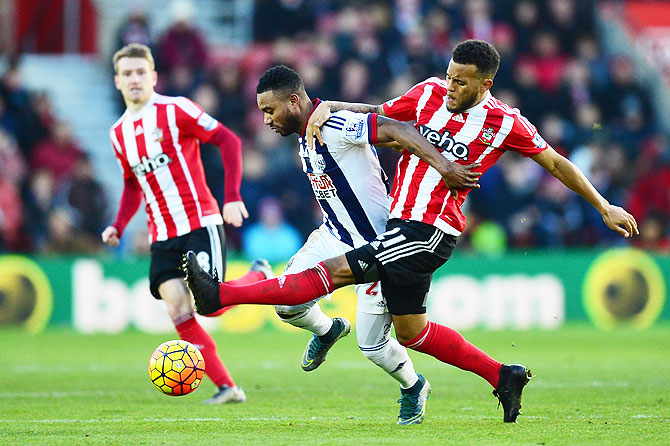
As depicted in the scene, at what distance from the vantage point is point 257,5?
1938cm

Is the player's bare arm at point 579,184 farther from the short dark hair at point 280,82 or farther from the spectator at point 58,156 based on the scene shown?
the spectator at point 58,156

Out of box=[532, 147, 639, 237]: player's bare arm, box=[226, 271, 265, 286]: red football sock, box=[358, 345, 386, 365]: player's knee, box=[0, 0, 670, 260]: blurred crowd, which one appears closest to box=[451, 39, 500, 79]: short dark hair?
box=[532, 147, 639, 237]: player's bare arm

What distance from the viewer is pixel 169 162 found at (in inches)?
320

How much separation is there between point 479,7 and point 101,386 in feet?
38.5

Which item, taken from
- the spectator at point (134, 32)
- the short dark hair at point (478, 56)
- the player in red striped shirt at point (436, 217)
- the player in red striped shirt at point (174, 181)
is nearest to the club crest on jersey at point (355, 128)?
the player in red striped shirt at point (436, 217)

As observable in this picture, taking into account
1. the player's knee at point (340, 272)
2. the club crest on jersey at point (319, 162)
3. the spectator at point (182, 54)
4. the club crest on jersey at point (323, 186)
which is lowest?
the player's knee at point (340, 272)

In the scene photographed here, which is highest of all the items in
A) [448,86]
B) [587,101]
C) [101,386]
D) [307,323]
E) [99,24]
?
[99,24]

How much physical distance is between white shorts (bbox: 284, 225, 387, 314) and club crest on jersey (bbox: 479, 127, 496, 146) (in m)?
1.15

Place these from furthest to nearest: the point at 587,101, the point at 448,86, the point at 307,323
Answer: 1. the point at 587,101
2. the point at 307,323
3. the point at 448,86

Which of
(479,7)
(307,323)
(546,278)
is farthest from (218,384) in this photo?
(479,7)

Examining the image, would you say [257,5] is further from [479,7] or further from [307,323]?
[307,323]

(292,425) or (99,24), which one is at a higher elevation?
(99,24)

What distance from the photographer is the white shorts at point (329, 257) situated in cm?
A: 684

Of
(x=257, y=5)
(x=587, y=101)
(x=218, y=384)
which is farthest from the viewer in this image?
(x=257, y=5)
